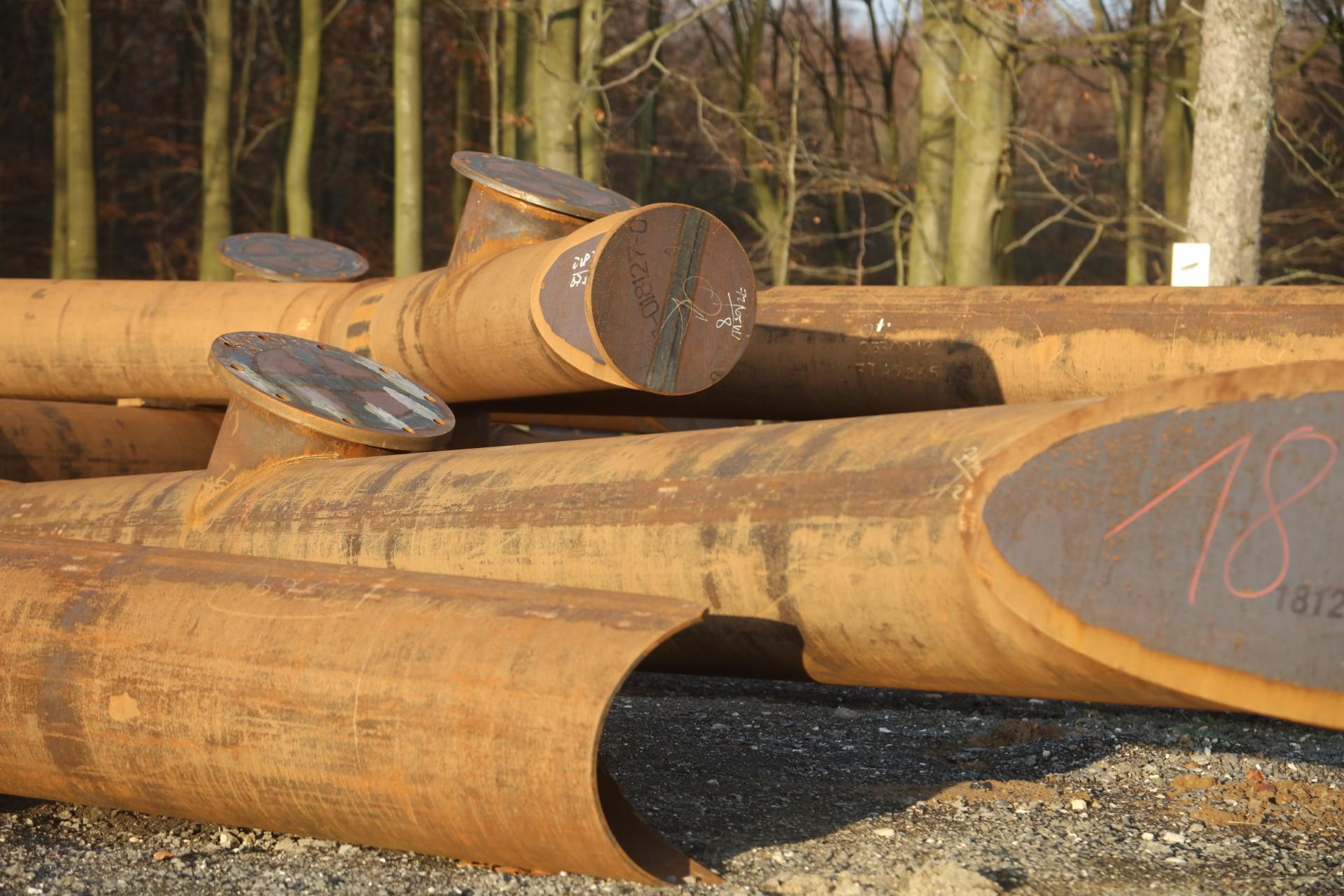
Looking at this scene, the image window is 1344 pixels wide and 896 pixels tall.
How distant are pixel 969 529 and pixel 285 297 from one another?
428 centimetres

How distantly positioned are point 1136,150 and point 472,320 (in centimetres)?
1452

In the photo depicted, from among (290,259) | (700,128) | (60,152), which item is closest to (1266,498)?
(290,259)

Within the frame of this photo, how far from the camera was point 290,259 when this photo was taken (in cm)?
728

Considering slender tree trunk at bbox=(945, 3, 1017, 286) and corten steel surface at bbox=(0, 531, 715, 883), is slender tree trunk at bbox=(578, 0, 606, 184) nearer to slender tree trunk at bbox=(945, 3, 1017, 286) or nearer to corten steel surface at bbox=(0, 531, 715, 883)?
slender tree trunk at bbox=(945, 3, 1017, 286)

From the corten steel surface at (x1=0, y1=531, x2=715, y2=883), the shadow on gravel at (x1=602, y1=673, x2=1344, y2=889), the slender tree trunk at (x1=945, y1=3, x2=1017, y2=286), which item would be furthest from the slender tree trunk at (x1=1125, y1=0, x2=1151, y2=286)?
the corten steel surface at (x1=0, y1=531, x2=715, y2=883)

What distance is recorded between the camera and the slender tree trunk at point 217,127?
15.3m

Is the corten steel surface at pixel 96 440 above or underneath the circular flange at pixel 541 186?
underneath

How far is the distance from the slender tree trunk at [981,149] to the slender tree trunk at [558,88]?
3.38m

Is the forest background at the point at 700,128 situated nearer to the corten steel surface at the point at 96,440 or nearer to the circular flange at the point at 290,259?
the circular flange at the point at 290,259

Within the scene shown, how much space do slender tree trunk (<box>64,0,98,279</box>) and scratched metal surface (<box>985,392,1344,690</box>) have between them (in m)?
13.2

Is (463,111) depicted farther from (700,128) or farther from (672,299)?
(672,299)

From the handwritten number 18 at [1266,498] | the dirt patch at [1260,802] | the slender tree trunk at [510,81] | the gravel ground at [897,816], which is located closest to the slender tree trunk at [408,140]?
the slender tree trunk at [510,81]

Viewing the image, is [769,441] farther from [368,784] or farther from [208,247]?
[208,247]

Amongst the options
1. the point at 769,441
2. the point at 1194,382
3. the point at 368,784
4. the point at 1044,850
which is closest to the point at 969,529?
the point at 1194,382
